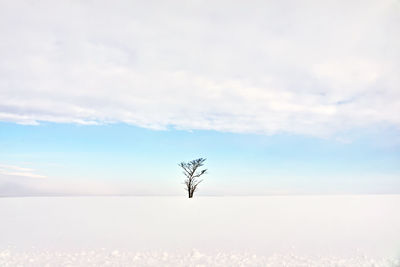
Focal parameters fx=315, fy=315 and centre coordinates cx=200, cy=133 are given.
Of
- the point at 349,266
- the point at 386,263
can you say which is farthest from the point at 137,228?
the point at 386,263

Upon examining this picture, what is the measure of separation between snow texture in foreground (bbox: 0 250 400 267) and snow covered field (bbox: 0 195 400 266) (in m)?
0.02

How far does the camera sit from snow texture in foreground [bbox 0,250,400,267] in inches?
276

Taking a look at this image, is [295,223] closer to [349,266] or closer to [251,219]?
[251,219]

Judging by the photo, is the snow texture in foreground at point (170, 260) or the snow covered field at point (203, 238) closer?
the snow texture in foreground at point (170, 260)

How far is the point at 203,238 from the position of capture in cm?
916

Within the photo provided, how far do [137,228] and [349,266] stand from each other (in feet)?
21.5

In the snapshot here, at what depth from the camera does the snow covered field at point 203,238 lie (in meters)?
7.30

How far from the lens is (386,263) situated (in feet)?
23.2

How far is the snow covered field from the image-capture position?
730 cm

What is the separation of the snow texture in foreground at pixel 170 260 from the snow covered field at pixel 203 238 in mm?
22

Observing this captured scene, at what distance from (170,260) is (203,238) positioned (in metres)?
2.09

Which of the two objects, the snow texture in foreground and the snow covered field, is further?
the snow covered field

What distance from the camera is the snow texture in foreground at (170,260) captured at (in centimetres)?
700

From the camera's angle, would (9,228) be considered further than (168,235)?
Yes
